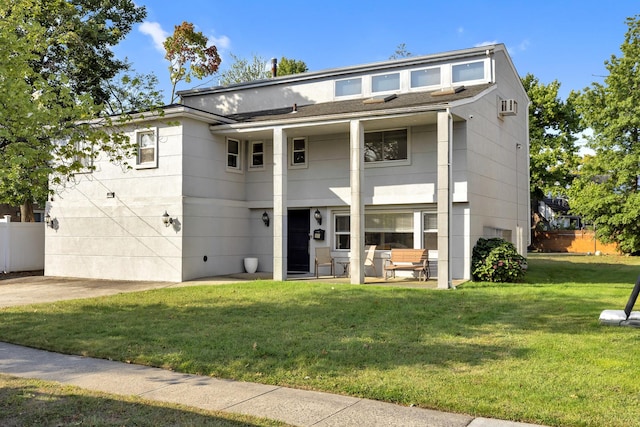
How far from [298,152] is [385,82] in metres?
3.81

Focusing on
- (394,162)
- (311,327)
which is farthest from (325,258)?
(311,327)

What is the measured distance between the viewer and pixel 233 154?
18656 millimetres

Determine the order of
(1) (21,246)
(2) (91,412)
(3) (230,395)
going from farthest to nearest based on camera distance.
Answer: (1) (21,246)
(3) (230,395)
(2) (91,412)

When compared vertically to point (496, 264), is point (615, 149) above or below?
above

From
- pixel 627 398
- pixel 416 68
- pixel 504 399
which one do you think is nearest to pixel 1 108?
pixel 504 399

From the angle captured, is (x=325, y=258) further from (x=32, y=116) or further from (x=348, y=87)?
(x=32, y=116)

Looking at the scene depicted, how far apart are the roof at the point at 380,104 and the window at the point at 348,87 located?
0.48 m

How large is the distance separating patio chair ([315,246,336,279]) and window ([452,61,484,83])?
22.7 ft

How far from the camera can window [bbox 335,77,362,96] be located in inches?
738

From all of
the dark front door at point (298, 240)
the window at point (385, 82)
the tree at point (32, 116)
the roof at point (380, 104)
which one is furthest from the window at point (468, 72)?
the tree at point (32, 116)

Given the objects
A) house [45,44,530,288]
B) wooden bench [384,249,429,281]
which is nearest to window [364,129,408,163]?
house [45,44,530,288]

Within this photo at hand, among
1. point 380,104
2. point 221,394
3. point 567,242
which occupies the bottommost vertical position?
point 221,394

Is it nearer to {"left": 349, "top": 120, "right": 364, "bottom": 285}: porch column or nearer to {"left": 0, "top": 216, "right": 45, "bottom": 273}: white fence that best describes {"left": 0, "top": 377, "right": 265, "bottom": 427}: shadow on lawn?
{"left": 349, "top": 120, "right": 364, "bottom": 285}: porch column

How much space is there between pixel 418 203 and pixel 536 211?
31.6 metres
